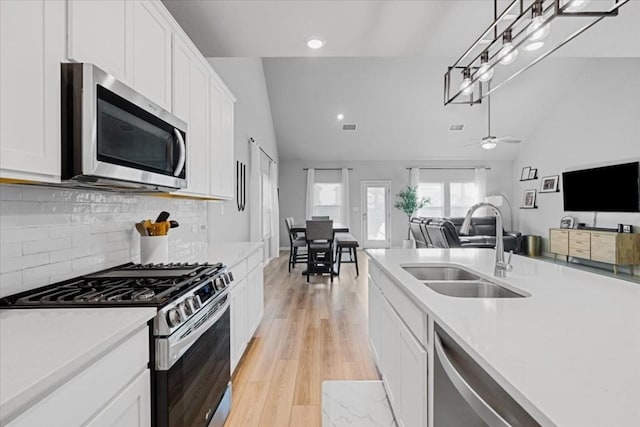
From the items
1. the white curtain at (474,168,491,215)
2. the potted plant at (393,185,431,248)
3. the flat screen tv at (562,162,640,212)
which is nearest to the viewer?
the flat screen tv at (562,162,640,212)

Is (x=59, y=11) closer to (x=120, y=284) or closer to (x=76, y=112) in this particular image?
(x=76, y=112)

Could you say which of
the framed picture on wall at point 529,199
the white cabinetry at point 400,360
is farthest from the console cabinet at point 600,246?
the white cabinetry at point 400,360

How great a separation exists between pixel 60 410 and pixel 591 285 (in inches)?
79.9

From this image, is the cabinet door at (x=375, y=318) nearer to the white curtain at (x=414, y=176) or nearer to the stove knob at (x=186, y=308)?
the stove knob at (x=186, y=308)

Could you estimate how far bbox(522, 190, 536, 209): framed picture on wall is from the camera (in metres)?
8.71

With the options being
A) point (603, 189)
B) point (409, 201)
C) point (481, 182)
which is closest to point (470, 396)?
point (603, 189)

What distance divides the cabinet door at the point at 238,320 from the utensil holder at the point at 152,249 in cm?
53

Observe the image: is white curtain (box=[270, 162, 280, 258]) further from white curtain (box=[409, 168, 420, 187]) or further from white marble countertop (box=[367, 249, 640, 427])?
white marble countertop (box=[367, 249, 640, 427])

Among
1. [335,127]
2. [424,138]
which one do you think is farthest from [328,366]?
[424,138]

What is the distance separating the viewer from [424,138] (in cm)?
904

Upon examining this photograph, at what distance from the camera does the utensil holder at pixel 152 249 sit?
210 centimetres

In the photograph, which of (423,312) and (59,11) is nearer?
(59,11)

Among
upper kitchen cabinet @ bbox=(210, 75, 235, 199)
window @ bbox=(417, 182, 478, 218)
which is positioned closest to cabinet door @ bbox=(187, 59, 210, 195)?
upper kitchen cabinet @ bbox=(210, 75, 235, 199)

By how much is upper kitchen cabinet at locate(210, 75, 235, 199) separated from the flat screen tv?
6.51 meters
